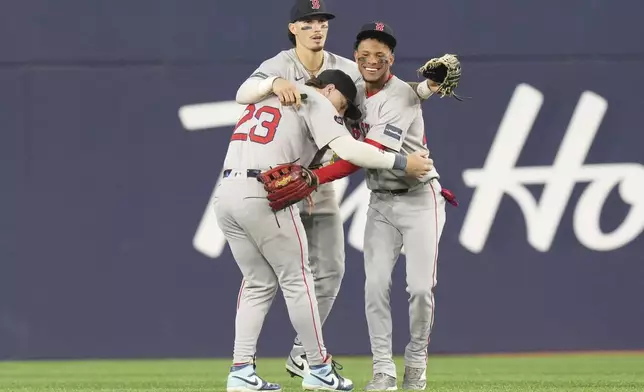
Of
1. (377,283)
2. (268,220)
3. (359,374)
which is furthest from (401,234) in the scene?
(359,374)

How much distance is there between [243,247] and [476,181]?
2.54 m

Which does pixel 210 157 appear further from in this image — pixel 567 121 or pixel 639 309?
pixel 639 309

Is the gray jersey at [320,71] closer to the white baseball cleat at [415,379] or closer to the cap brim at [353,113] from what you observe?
the cap brim at [353,113]

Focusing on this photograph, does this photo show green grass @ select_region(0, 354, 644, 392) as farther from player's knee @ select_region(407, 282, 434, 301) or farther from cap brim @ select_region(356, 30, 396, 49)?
cap brim @ select_region(356, 30, 396, 49)

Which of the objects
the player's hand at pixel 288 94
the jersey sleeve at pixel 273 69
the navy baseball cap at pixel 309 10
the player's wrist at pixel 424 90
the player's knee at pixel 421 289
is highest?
the navy baseball cap at pixel 309 10

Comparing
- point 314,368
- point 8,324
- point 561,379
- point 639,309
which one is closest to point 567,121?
point 639,309

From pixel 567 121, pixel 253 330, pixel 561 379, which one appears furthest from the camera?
pixel 567 121

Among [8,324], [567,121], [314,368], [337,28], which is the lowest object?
[8,324]

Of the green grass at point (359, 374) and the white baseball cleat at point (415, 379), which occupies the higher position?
the white baseball cleat at point (415, 379)

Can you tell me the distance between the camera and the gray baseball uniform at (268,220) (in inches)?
200

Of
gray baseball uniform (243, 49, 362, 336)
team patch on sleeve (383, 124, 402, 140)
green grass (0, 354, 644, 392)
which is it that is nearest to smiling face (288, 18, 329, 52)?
gray baseball uniform (243, 49, 362, 336)

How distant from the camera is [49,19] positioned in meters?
7.37

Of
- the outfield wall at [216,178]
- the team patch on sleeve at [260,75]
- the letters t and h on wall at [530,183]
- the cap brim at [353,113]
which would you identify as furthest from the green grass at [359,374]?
the team patch on sleeve at [260,75]

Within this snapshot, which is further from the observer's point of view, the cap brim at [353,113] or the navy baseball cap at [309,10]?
the navy baseball cap at [309,10]
